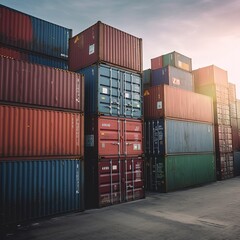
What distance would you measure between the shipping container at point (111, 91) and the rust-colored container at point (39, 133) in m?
1.56

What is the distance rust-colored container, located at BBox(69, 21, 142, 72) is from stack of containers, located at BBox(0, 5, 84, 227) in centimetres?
218

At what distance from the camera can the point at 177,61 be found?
22938 millimetres

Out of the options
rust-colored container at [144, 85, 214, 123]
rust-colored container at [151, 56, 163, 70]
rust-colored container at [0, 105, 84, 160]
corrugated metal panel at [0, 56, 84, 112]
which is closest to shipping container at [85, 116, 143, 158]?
rust-colored container at [0, 105, 84, 160]

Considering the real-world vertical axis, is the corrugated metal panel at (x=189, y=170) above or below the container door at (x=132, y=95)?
below

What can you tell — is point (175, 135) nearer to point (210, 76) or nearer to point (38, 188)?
point (210, 76)

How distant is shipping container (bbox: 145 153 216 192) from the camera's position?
1734 cm

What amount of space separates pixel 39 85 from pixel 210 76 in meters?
18.4

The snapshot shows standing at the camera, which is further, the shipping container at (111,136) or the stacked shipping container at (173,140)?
the stacked shipping container at (173,140)

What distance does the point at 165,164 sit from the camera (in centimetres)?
1723

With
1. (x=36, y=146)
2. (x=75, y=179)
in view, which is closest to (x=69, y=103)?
(x=36, y=146)

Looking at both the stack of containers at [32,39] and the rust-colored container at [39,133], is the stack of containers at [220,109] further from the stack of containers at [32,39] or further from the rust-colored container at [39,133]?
the rust-colored container at [39,133]

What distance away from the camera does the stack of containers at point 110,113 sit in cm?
1326

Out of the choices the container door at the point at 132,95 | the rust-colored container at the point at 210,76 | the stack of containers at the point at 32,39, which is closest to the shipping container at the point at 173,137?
the container door at the point at 132,95

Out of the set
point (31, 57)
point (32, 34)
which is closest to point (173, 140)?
point (31, 57)
